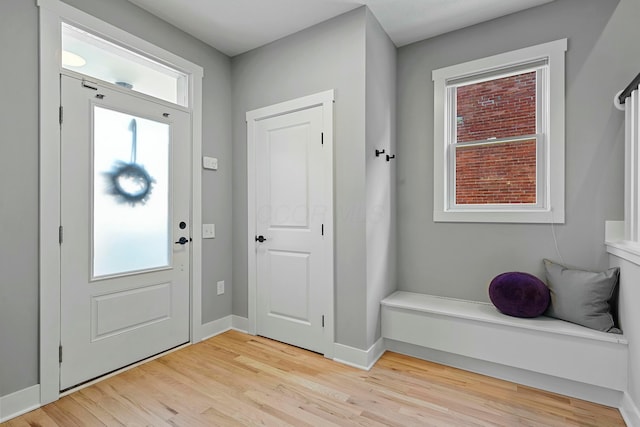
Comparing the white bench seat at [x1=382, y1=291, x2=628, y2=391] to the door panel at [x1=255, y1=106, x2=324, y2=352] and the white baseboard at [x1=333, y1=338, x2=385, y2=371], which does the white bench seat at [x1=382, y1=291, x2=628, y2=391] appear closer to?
the white baseboard at [x1=333, y1=338, x2=385, y2=371]

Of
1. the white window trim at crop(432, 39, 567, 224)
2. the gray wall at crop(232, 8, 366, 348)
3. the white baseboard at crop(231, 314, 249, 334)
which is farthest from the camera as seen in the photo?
the white baseboard at crop(231, 314, 249, 334)

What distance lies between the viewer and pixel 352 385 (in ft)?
6.87

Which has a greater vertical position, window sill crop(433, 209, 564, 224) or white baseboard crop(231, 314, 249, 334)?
window sill crop(433, 209, 564, 224)

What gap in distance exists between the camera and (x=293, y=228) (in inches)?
108

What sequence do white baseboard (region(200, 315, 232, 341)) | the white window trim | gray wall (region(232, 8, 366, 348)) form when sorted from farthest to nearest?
white baseboard (region(200, 315, 232, 341)) → gray wall (region(232, 8, 366, 348)) → the white window trim

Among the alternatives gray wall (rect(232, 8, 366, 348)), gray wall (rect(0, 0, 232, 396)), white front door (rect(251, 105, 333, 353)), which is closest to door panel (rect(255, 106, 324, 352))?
white front door (rect(251, 105, 333, 353))

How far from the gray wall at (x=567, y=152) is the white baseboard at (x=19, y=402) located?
272 cm

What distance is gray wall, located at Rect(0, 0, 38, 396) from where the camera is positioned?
1.73 meters

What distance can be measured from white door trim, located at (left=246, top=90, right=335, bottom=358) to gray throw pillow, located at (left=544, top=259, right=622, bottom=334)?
62.2 inches

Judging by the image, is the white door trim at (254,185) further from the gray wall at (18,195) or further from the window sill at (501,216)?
the gray wall at (18,195)

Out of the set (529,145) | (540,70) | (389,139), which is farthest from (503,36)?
(389,139)

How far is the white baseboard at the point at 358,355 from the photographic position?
2.32 metres

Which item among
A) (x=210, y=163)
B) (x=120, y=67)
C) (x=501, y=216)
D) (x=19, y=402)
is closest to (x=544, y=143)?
(x=501, y=216)

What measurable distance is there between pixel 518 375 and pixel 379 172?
174 cm
